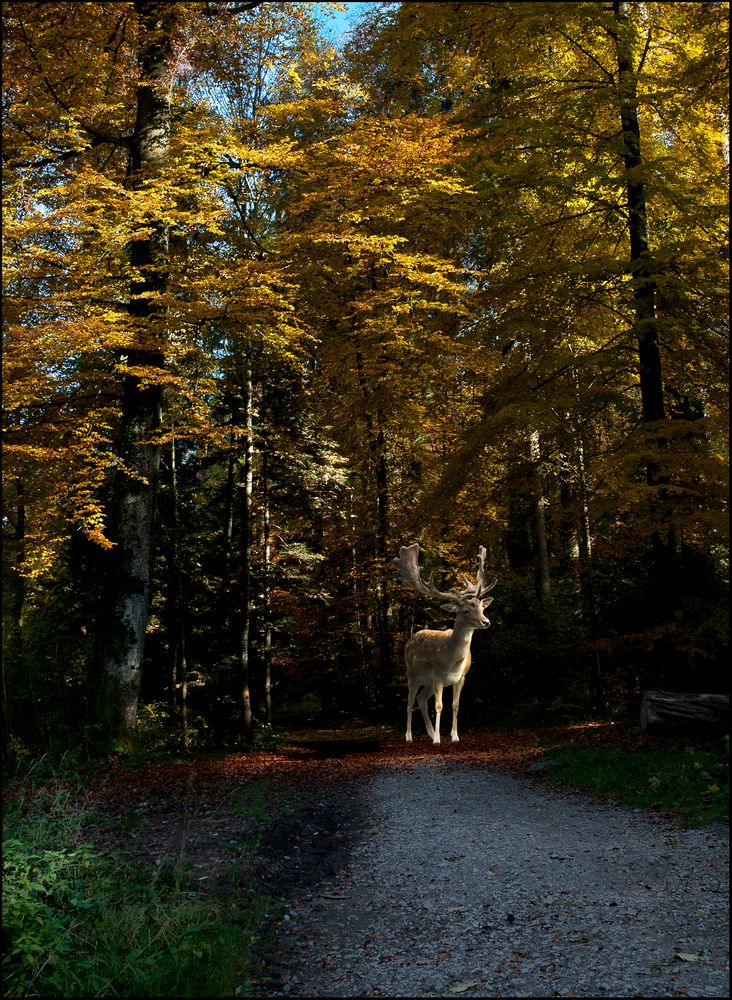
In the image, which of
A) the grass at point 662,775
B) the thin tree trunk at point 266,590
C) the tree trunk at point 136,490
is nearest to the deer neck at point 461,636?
the grass at point 662,775

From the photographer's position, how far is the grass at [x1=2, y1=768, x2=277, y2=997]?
3982mm

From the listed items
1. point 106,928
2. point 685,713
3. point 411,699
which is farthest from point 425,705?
point 106,928

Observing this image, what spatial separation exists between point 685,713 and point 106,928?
281 inches

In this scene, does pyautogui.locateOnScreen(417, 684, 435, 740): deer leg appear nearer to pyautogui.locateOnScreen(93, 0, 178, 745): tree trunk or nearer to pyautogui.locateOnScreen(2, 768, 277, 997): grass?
pyautogui.locateOnScreen(93, 0, 178, 745): tree trunk

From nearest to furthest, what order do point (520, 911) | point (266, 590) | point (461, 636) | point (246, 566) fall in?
point (520, 911) < point (461, 636) < point (246, 566) < point (266, 590)

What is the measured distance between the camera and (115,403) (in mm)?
11711

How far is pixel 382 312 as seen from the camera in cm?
1370

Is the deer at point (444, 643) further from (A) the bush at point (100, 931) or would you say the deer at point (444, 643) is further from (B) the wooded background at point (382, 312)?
(A) the bush at point (100, 931)

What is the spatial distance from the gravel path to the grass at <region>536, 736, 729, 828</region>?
0.30 m

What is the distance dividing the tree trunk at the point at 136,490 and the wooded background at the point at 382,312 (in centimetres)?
Result: 5

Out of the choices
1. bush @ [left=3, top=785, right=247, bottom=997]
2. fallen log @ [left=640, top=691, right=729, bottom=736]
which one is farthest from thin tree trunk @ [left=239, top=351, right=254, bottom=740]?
bush @ [left=3, top=785, right=247, bottom=997]

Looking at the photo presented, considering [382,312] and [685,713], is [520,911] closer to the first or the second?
[685,713]

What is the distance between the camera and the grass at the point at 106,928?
398 centimetres

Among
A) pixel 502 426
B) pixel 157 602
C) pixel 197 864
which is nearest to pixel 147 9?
pixel 502 426
